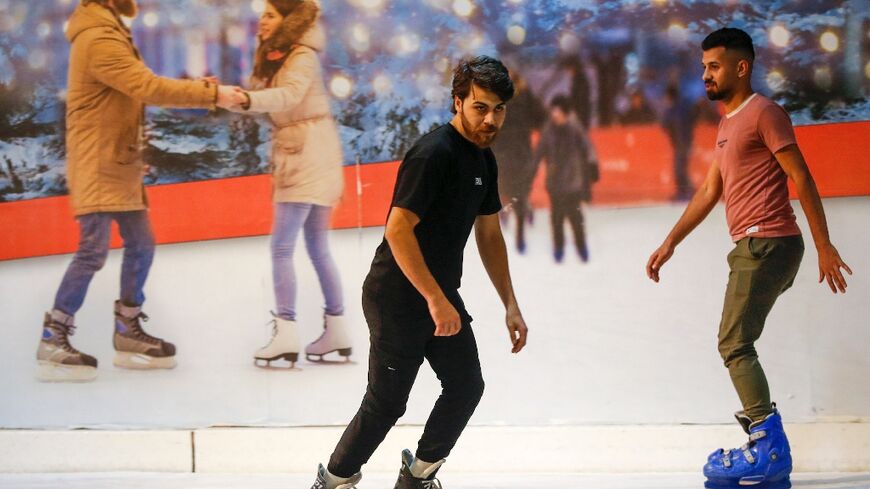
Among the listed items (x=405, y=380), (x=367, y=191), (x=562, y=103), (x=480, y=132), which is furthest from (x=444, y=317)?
(x=562, y=103)

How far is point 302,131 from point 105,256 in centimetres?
112

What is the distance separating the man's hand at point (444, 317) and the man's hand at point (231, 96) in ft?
6.22

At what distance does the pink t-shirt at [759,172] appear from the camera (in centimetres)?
389

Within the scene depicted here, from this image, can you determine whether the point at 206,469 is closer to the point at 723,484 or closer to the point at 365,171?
the point at 365,171

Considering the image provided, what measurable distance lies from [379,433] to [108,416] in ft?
6.27

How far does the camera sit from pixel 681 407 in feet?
14.9

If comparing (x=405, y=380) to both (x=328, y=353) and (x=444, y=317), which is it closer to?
(x=444, y=317)

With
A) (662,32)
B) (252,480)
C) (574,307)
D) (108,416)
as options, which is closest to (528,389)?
(574,307)

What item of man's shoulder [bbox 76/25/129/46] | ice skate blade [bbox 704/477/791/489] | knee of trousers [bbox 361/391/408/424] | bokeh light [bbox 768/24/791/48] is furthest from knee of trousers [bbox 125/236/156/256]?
bokeh light [bbox 768/24/791/48]

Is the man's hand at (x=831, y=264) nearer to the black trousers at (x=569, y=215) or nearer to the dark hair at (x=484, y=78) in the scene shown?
the black trousers at (x=569, y=215)

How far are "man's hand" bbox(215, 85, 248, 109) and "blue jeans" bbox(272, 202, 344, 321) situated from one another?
1.66 feet

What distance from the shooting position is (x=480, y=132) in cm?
342

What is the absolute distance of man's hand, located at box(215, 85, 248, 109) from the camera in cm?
475

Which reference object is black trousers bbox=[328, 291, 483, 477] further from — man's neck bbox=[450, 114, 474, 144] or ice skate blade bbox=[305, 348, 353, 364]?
ice skate blade bbox=[305, 348, 353, 364]
